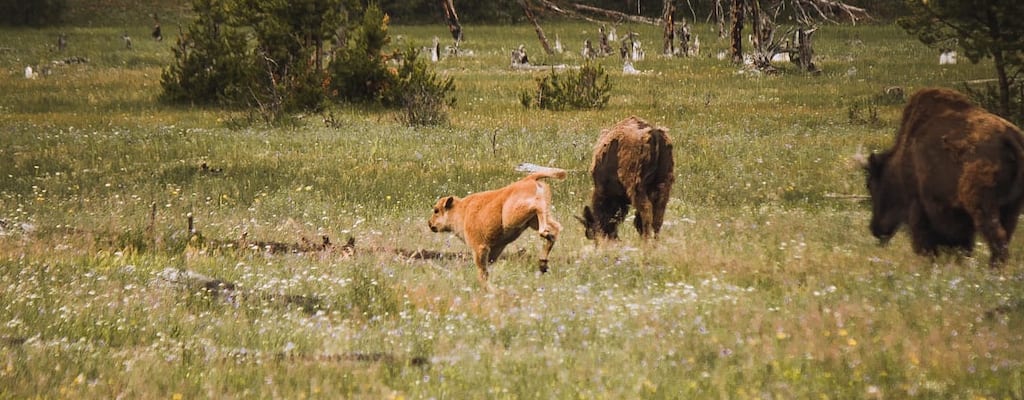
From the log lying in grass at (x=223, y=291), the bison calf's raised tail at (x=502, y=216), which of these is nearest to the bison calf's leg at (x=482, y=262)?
the bison calf's raised tail at (x=502, y=216)

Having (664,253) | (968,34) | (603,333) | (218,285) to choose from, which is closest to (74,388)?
(218,285)

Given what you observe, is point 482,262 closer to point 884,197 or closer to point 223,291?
point 223,291

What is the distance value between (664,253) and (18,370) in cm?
566

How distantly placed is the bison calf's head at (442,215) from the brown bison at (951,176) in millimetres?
3834

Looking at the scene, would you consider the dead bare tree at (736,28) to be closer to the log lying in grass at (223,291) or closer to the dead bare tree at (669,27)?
the dead bare tree at (669,27)

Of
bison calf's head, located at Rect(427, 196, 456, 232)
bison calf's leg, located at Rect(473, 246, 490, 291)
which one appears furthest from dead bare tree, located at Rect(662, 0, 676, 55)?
bison calf's leg, located at Rect(473, 246, 490, 291)

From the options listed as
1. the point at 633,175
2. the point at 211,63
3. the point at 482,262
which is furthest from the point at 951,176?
the point at 211,63

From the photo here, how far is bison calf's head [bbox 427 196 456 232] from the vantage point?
32.0 feet

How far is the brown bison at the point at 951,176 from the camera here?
9234 millimetres

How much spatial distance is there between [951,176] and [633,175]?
2898mm

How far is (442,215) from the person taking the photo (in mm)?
9812

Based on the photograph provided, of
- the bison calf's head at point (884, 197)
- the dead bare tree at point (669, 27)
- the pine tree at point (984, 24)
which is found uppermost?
the pine tree at point (984, 24)

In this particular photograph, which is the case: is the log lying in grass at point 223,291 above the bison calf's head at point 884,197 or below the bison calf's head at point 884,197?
below

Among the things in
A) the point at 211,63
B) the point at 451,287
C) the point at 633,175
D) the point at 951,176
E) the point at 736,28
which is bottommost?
the point at 736,28
